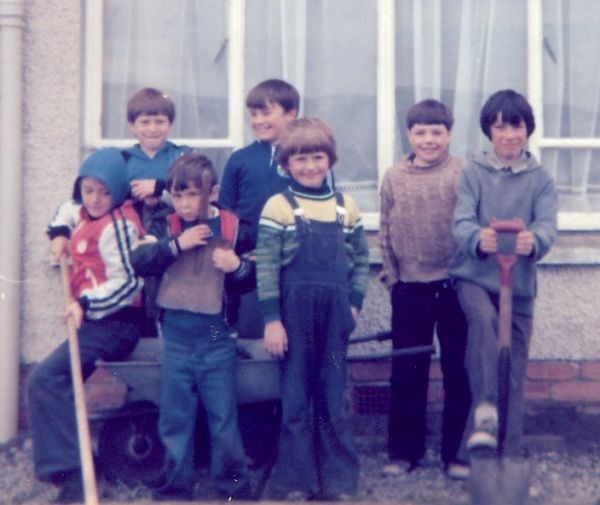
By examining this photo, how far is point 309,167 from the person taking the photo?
5.29 meters

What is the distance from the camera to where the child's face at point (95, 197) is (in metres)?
5.46

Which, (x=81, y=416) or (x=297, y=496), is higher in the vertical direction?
(x=81, y=416)

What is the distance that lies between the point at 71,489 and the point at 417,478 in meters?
1.57

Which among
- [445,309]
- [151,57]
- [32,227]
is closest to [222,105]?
[151,57]

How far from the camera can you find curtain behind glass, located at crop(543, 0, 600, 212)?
21.3 feet

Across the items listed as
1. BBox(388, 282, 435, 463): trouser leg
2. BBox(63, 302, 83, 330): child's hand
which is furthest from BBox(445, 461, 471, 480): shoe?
BBox(63, 302, 83, 330): child's hand

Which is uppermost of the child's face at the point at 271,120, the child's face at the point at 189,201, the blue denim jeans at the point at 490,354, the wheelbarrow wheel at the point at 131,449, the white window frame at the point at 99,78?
the white window frame at the point at 99,78

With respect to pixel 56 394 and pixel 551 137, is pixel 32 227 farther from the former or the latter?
pixel 551 137

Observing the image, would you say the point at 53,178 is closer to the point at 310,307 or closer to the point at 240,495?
the point at 310,307

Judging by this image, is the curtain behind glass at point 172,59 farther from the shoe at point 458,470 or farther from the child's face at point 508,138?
the shoe at point 458,470

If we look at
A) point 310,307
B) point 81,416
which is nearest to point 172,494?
point 81,416

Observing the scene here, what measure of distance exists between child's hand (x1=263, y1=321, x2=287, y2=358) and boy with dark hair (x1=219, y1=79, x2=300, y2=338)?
1.49ft

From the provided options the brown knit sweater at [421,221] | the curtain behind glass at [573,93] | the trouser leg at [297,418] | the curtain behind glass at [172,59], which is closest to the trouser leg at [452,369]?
the brown knit sweater at [421,221]

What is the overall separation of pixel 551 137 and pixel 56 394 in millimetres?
2846
